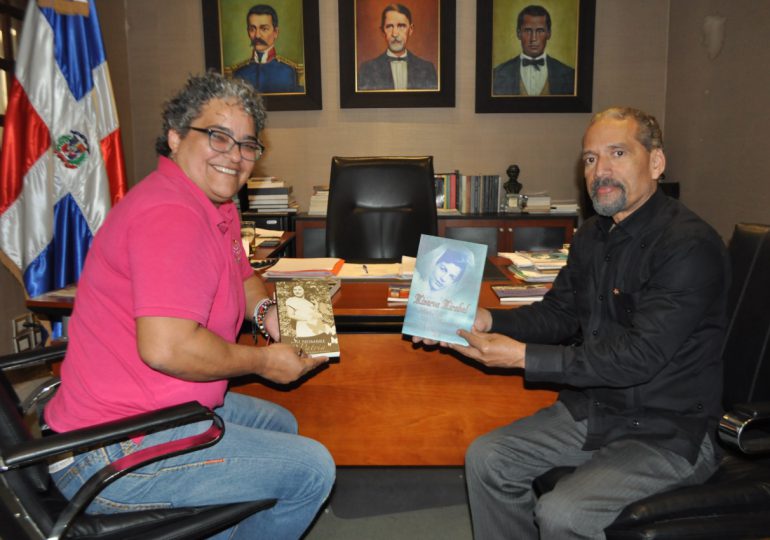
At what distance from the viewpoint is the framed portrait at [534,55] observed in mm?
4316

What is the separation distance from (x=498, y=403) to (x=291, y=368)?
2.52ft

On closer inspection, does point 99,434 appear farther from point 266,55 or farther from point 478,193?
point 266,55

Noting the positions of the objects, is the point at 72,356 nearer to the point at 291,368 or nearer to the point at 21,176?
the point at 291,368

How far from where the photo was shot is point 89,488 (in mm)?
1105

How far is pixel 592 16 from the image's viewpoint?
14.1 ft

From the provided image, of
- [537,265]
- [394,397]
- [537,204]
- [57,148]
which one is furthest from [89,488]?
[537,204]

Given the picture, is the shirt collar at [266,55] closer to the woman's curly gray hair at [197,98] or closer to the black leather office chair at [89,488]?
the woman's curly gray hair at [197,98]

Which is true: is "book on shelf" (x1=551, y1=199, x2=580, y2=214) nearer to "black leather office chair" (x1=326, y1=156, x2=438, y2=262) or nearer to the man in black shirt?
"black leather office chair" (x1=326, y1=156, x2=438, y2=262)

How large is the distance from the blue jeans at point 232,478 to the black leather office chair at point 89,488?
3cm

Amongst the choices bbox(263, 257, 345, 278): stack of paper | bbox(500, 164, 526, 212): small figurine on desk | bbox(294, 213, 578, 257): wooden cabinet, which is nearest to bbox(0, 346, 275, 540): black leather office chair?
bbox(263, 257, 345, 278): stack of paper

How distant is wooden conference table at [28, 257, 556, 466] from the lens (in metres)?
1.90

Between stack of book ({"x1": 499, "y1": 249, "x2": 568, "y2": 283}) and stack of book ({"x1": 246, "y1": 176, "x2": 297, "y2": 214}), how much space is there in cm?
224

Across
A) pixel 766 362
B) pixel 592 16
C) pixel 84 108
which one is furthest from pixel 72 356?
pixel 592 16

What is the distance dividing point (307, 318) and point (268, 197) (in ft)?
9.20
